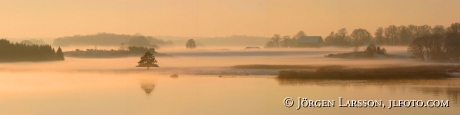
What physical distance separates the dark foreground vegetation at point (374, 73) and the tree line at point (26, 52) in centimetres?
1812

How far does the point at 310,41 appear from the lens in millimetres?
39219

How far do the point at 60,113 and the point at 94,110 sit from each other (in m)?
1.16

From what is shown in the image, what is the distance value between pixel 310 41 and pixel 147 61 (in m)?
10.6

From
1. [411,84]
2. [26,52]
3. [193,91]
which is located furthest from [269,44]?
[26,52]

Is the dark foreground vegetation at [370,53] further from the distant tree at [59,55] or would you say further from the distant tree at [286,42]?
the distant tree at [59,55]

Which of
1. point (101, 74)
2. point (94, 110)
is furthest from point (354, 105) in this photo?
point (101, 74)

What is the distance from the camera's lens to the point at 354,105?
21172 millimetres

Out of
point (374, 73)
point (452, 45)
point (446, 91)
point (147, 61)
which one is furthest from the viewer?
point (147, 61)

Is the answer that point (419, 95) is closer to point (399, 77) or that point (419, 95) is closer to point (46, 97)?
point (399, 77)

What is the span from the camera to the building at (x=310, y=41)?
38.9 meters

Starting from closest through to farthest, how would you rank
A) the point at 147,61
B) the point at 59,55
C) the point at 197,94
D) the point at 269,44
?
the point at 197,94, the point at 147,61, the point at 269,44, the point at 59,55

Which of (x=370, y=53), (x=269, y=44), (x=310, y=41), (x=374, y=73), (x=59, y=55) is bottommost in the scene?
(x=374, y=73)

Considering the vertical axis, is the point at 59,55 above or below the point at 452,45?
below

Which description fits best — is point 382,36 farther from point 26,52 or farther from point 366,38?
point 26,52
